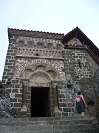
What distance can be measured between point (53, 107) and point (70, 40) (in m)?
6.22

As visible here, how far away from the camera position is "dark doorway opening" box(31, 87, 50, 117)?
35.0 feet

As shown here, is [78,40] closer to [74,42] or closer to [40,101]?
[74,42]

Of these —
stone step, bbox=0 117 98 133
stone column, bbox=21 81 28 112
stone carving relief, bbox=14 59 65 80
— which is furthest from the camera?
stone carving relief, bbox=14 59 65 80

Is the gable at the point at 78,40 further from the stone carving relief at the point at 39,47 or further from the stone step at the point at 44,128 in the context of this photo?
the stone step at the point at 44,128

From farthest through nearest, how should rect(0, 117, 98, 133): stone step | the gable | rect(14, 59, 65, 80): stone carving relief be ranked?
the gable, rect(14, 59, 65, 80): stone carving relief, rect(0, 117, 98, 133): stone step

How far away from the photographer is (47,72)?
10.7 m

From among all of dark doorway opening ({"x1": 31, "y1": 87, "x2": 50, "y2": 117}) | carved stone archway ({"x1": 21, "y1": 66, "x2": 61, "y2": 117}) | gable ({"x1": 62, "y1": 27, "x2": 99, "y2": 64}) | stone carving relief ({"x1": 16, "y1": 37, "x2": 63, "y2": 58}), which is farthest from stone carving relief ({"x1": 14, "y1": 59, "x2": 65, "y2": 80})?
gable ({"x1": 62, "y1": 27, "x2": 99, "y2": 64})

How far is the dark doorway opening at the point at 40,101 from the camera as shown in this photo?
10672 mm

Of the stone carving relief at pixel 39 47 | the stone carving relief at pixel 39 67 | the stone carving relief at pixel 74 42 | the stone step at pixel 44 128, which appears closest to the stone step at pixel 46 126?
→ the stone step at pixel 44 128

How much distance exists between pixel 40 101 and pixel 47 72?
131 inches

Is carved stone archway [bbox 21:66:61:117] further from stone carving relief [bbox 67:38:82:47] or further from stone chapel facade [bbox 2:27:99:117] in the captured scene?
stone carving relief [bbox 67:38:82:47]

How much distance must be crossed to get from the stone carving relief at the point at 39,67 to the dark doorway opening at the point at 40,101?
110 cm

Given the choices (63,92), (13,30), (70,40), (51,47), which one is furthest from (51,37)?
(63,92)

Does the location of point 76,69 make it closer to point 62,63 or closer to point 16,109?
point 62,63
